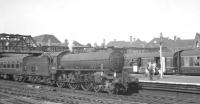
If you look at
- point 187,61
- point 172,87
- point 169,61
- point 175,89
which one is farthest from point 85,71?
point 169,61

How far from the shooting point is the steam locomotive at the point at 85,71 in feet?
58.4

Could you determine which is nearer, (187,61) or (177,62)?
(187,61)

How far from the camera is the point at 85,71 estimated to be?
778 inches

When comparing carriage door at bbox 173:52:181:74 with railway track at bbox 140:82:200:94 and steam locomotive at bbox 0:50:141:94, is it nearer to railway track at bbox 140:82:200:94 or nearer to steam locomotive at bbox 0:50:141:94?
railway track at bbox 140:82:200:94

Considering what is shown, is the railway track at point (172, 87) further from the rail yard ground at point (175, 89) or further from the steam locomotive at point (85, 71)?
the steam locomotive at point (85, 71)

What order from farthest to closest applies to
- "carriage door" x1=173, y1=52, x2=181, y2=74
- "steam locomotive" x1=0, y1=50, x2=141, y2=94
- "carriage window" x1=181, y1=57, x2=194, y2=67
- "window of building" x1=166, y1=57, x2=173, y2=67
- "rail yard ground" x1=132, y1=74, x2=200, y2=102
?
"window of building" x1=166, y1=57, x2=173, y2=67
"carriage door" x1=173, y1=52, x2=181, y2=74
"carriage window" x1=181, y1=57, x2=194, y2=67
"steam locomotive" x1=0, y1=50, x2=141, y2=94
"rail yard ground" x1=132, y1=74, x2=200, y2=102

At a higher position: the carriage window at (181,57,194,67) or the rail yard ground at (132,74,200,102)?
the carriage window at (181,57,194,67)

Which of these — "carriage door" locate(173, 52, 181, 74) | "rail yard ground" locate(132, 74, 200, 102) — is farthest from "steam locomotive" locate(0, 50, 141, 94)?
"carriage door" locate(173, 52, 181, 74)

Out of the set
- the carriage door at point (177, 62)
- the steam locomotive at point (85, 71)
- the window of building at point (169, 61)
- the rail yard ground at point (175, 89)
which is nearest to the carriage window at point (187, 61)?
the carriage door at point (177, 62)

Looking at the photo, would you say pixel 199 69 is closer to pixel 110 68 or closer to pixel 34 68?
pixel 110 68

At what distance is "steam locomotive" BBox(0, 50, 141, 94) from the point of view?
701 inches

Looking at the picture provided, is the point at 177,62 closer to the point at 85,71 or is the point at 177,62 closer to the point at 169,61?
the point at 169,61

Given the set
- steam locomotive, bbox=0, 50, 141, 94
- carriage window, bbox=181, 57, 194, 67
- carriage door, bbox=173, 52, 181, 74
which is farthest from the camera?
carriage door, bbox=173, 52, 181, 74

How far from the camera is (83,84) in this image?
20031 millimetres
